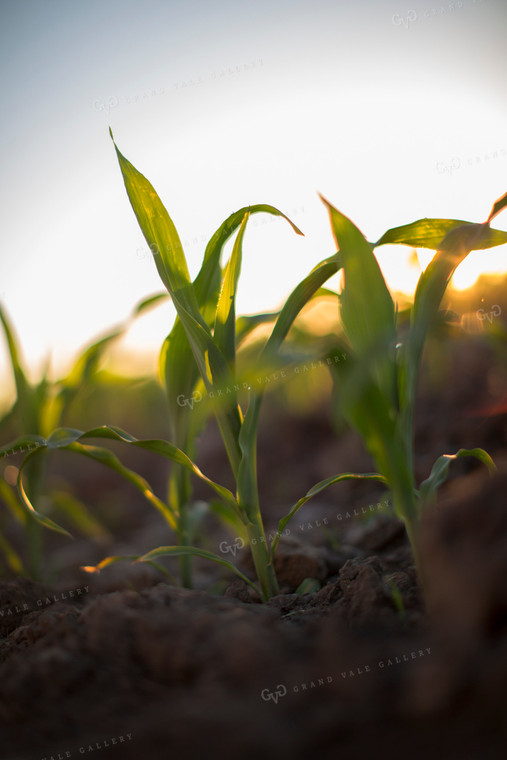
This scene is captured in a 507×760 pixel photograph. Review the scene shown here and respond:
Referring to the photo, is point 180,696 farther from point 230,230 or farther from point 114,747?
point 230,230

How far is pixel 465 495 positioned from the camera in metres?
0.59

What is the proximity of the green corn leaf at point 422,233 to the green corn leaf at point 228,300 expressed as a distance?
0.93 feet

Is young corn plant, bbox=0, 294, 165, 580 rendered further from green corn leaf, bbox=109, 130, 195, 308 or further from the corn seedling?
green corn leaf, bbox=109, 130, 195, 308

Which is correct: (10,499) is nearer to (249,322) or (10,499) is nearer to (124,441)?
(124,441)

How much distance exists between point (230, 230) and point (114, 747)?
861 mm

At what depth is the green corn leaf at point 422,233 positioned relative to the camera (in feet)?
2.69

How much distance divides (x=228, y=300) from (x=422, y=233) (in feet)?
1.31

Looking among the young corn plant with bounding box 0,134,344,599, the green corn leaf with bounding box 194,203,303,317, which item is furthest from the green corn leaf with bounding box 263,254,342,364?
the green corn leaf with bounding box 194,203,303,317

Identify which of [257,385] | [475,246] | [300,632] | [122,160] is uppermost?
[122,160]

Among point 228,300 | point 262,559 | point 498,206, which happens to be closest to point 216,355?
point 228,300

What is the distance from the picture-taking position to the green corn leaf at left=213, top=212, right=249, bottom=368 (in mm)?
941

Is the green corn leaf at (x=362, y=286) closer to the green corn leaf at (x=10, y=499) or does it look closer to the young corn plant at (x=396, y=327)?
the young corn plant at (x=396, y=327)

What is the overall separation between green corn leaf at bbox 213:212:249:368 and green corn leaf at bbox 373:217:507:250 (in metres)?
0.28

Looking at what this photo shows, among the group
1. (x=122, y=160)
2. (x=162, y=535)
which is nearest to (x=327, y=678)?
(x=122, y=160)
